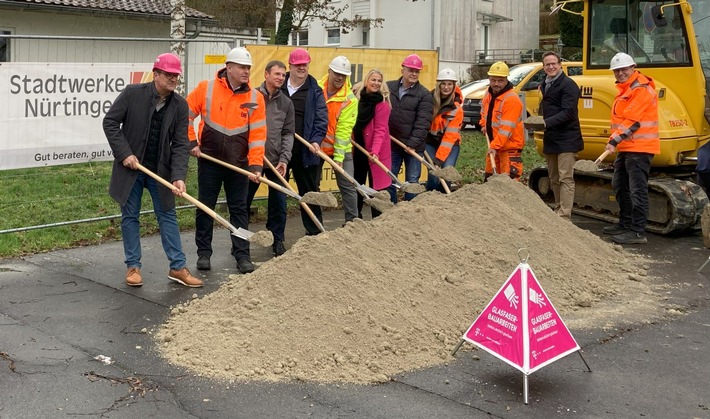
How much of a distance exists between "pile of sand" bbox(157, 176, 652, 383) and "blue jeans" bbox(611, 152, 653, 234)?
62.6 inches

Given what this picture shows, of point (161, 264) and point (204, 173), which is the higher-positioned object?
point (204, 173)

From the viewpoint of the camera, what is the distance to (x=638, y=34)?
11172 millimetres

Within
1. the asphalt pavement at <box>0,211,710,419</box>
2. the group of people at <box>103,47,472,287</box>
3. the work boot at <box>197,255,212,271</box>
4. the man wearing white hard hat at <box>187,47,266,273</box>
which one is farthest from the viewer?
the work boot at <box>197,255,212,271</box>

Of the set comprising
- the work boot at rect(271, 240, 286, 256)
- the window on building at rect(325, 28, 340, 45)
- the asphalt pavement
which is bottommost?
the asphalt pavement

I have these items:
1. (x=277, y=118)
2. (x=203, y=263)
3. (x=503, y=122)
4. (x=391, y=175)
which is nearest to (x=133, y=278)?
(x=203, y=263)

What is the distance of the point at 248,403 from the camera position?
502 centimetres

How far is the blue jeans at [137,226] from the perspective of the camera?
762 centimetres

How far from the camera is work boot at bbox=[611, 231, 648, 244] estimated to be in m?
10.1

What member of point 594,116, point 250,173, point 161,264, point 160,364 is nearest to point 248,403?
point 160,364

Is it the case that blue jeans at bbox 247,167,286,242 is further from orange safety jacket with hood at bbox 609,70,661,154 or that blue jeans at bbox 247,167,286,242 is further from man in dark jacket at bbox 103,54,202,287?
orange safety jacket with hood at bbox 609,70,661,154

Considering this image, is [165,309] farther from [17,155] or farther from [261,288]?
[17,155]

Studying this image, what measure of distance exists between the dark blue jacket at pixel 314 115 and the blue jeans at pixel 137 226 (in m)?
1.86

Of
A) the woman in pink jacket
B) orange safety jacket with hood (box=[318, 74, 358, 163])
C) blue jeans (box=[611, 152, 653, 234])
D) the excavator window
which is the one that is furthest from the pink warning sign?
the excavator window

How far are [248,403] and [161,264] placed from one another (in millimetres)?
3821
